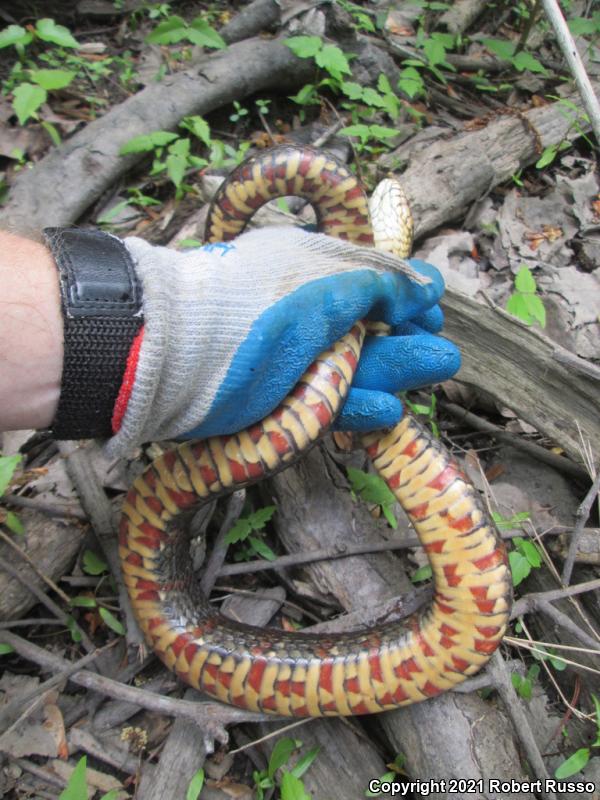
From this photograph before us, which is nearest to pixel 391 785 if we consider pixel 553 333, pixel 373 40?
pixel 553 333

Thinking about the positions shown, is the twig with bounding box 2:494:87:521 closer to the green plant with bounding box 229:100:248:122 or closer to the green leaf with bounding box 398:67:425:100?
the green plant with bounding box 229:100:248:122

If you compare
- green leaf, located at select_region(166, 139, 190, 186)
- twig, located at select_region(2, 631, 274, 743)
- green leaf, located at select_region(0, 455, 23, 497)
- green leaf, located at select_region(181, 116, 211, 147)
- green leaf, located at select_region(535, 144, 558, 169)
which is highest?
green leaf, located at select_region(535, 144, 558, 169)

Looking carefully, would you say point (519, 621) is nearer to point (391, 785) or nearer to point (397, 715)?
point (397, 715)

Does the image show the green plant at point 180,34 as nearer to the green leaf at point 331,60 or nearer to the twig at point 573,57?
the green leaf at point 331,60

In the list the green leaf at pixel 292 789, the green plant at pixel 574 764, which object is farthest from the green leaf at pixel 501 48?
the green leaf at pixel 292 789

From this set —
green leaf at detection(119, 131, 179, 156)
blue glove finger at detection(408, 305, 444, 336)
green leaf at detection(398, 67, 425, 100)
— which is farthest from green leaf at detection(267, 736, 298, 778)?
green leaf at detection(398, 67, 425, 100)

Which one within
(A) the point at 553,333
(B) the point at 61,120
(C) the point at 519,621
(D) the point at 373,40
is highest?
(D) the point at 373,40
